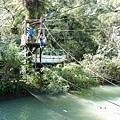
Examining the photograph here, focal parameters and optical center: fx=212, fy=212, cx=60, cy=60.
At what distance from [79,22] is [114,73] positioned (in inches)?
Result: 152

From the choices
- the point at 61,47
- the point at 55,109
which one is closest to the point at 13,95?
the point at 55,109

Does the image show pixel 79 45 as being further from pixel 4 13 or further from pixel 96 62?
pixel 4 13

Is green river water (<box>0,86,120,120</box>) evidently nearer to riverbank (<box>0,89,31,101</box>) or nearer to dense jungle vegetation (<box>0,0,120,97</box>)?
riverbank (<box>0,89,31,101</box>)

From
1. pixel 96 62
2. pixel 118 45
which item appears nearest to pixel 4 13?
pixel 96 62

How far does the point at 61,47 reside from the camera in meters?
5.07

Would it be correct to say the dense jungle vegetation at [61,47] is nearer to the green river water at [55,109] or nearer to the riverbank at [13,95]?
the riverbank at [13,95]

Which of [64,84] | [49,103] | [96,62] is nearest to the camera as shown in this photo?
[49,103]

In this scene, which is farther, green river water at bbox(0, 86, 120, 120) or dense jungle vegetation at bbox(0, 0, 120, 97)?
dense jungle vegetation at bbox(0, 0, 120, 97)

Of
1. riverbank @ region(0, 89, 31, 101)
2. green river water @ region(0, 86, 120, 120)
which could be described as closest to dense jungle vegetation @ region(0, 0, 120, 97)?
riverbank @ region(0, 89, 31, 101)

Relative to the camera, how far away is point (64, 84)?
7906 mm

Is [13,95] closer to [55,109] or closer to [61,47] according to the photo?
[55,109]

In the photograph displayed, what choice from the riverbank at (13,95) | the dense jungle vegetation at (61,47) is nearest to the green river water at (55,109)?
the riverbank at (13,95)

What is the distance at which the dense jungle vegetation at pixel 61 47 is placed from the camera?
679 cm

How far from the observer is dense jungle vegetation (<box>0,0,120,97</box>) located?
679cm
